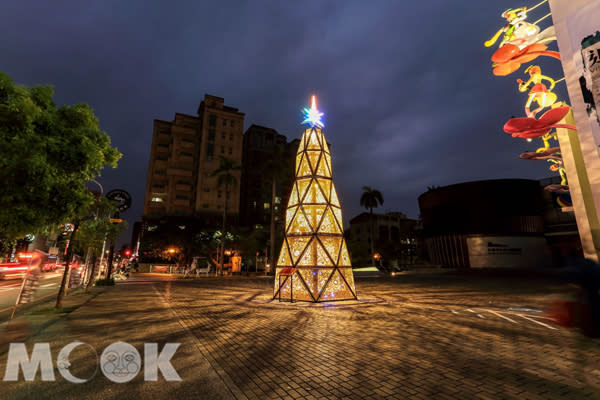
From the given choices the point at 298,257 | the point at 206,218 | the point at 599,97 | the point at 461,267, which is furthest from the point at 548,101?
the point at 206,218

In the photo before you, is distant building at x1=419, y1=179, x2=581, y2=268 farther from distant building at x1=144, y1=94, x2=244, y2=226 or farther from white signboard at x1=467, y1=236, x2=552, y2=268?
distant building at x1=144, y1=94, x2=244, y2=226

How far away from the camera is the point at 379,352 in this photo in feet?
18.9

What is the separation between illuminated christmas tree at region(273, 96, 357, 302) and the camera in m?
13.0

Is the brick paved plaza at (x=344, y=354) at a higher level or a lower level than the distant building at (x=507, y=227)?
lower

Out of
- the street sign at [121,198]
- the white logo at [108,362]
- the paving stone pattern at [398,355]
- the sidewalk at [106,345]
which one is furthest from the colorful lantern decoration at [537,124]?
the street sign at [121,198]

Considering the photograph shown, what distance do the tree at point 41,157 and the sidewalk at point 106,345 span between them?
3206 millimetres

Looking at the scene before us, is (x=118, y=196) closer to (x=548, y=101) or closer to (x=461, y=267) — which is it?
(x=548, y=101)

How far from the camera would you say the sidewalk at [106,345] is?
12.7 ft

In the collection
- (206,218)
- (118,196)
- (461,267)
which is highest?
(206,218)

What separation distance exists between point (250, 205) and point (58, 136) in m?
74.6

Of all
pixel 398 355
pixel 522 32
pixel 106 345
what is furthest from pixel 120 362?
pixel 522 32

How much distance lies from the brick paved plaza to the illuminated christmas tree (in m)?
2.74

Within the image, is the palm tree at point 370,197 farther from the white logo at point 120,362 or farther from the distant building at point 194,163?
the white logo at point 120,362

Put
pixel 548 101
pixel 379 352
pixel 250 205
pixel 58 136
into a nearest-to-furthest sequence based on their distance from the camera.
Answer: pixel 379 352, pixel 548 101, pixel 58 136, pixel 250 205
